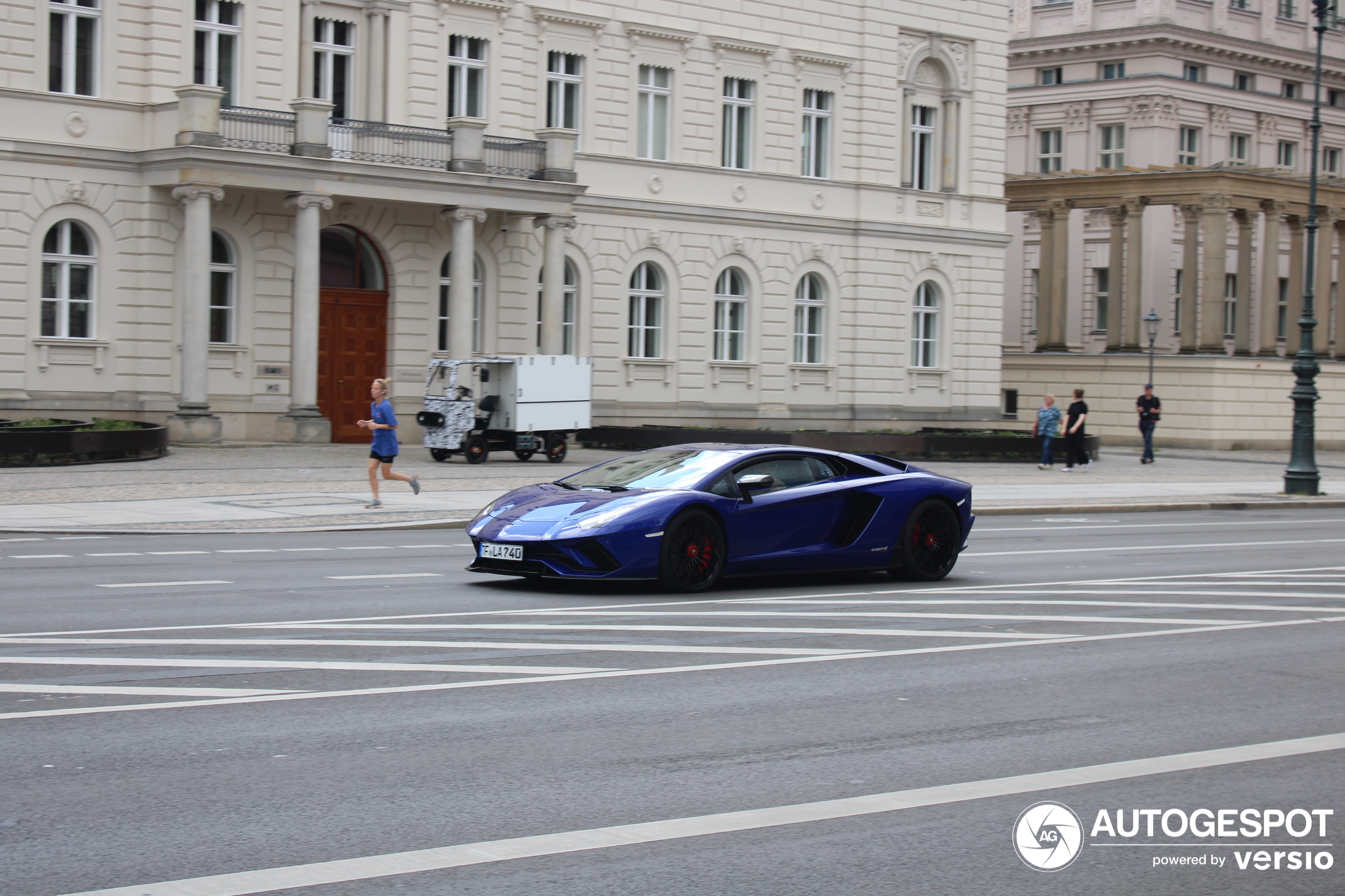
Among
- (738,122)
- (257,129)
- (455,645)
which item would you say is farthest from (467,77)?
(455,645)

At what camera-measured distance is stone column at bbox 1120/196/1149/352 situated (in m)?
57.8

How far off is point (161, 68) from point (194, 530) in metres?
18.8

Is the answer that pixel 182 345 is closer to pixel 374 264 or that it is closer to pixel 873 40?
pixel 374 264

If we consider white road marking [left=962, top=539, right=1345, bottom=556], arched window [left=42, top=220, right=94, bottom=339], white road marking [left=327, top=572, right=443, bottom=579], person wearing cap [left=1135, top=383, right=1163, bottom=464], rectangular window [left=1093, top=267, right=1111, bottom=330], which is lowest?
white road marking [left=962, top=539, right=1345, bottom=556]

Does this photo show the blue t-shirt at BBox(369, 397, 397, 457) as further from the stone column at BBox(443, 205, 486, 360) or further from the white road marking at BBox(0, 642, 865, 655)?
the stone column at BBox(443, 205, 486, 360)

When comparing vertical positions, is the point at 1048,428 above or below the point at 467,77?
below

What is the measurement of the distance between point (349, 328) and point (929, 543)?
84.0 ft

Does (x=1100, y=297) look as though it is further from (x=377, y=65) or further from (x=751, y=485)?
(x=751, y=485)

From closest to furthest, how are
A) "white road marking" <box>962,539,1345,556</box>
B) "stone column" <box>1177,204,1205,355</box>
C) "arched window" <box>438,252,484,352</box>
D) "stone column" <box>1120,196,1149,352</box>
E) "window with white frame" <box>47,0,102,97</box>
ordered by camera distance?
"white road marking" <box>962,539,1345,556</box>, "window with white frame" <box>47,0,102,97</box>, "arched window" <box>438,252,484,352</box>, "stone column" <box>1177,204,1205,355</box>, "stone column" <box>1120,196,1149,352</box>

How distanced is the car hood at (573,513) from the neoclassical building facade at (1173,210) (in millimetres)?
45733

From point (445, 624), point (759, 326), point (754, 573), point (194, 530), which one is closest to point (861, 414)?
point (759, 326)

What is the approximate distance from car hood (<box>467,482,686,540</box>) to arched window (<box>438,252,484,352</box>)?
2592 centimetres

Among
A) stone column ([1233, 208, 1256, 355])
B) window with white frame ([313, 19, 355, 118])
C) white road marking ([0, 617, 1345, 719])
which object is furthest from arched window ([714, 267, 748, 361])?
white road marking ([0, 617, 1345, 719])

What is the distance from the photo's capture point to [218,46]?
118ft
